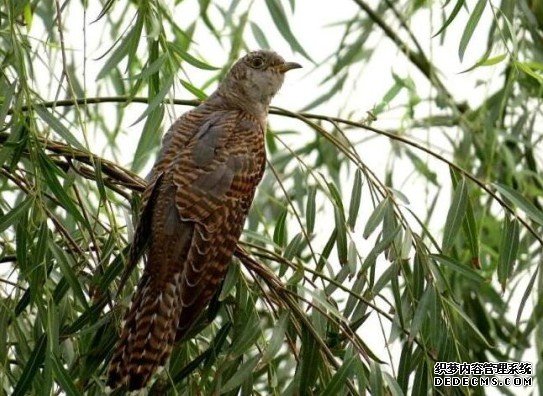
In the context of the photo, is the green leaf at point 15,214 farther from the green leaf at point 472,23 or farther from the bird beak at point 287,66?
the bird beak at point 287,66

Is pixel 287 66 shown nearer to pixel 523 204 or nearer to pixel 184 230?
pixel 184 230

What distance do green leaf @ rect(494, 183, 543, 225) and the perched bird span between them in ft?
2.65

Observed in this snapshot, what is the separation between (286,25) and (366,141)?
2.39m

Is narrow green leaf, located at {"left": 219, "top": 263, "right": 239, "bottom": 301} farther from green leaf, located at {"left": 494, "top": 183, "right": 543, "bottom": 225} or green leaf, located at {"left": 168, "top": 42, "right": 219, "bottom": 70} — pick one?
green leaf, located at {"left": 494, "top": 183, "right": 543, "bottom": 225}

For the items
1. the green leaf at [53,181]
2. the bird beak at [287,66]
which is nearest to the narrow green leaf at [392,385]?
the green leaf at [53,181]

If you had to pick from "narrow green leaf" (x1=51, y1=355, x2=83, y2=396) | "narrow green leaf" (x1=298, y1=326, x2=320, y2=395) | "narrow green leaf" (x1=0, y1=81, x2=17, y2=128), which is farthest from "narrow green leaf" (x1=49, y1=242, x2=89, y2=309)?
"narrow green leaf" (x1=298, y1=326, x2=320, y2=395)

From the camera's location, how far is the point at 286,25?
13.7 ft

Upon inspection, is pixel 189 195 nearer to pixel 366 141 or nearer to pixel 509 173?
pixel 509 173

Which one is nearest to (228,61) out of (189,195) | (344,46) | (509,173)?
(344,46)

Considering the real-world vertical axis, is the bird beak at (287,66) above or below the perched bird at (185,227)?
above

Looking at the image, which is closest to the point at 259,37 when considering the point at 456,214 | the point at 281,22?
the point at 281,22

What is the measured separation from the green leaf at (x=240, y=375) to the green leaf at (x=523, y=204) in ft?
3.14

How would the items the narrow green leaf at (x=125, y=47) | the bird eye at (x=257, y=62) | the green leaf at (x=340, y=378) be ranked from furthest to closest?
1. the bird eye at (x=257, y=62)
2. the narrow green leaf at (x=125, y=47)
3. the green leaf at (x=340, y=378)

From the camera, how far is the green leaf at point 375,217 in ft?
12.6
